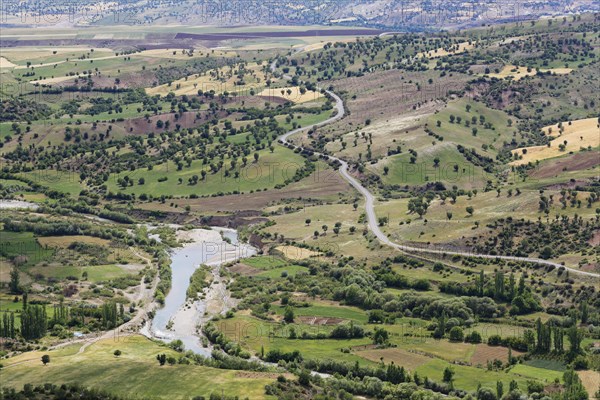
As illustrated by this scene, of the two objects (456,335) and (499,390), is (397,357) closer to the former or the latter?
(456,335)

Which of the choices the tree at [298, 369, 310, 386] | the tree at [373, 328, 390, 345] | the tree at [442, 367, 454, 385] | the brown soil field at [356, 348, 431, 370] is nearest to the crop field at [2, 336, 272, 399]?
the tree at [298, 369, 310, 386]

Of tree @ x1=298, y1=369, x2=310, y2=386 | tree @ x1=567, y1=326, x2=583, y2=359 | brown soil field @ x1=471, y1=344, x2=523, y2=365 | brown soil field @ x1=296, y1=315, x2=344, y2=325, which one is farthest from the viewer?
brown soil field @ x1=296, y1=315, x2=344, y2=325

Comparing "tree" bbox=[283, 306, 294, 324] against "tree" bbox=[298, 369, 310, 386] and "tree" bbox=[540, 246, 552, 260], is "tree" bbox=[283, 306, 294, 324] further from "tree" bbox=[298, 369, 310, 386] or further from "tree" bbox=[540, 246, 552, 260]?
"tree" bbox=[540, 246, 552, 260]

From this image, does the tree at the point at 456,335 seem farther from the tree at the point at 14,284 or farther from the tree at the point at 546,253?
the tree at the point at 14,284

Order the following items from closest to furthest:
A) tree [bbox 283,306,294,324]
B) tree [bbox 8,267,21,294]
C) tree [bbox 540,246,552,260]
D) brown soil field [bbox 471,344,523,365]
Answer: brown soil field [bbox 471,344,523,365]
tree [bbox 283,306,294,324]
tree [bbox 8,267,21,294]
tree [bbox 540,246,552,260]

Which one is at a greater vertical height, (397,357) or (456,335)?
(397,357)

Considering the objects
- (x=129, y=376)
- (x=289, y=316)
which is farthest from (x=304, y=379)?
(x=289, y=316)
